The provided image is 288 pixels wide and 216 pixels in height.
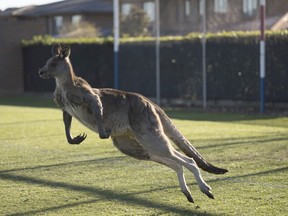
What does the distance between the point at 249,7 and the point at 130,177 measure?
86.8 feet

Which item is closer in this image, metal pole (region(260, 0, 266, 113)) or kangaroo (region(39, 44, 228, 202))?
kangaroo (region(39, 44, 228, 202))

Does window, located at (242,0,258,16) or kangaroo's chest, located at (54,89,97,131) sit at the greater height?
window, located at (242,0,258,16)

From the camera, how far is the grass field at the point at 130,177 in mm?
9281

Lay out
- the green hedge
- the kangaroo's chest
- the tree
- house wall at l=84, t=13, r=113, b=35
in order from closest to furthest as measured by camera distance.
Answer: the kangaroo's chest, the green hedge, the tree, house wall at l=84, t=13, r=113, b=35

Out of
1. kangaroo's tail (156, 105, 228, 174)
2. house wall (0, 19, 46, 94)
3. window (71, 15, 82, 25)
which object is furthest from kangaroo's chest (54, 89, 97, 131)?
window (71, 15, 82, 25)

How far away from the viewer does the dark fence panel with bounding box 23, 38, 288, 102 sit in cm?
2542

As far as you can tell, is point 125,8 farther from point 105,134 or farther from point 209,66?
point 105,134

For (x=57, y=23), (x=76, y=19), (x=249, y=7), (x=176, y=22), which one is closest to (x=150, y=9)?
(x=176, y=22)

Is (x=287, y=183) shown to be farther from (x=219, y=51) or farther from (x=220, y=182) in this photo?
(x=219, y=51)

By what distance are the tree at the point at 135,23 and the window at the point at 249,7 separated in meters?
6.69

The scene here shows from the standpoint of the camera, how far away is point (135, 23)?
42375 millimetres

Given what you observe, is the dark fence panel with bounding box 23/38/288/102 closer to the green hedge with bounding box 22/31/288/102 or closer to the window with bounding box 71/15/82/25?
the green hedge with bounding box 22/31/288/102

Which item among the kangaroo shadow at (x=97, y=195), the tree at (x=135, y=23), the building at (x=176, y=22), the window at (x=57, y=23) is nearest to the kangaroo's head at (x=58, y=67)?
the kangaroo shadow at (x=97, y=195)

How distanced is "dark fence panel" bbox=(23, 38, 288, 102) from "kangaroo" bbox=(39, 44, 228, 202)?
16275 mm
